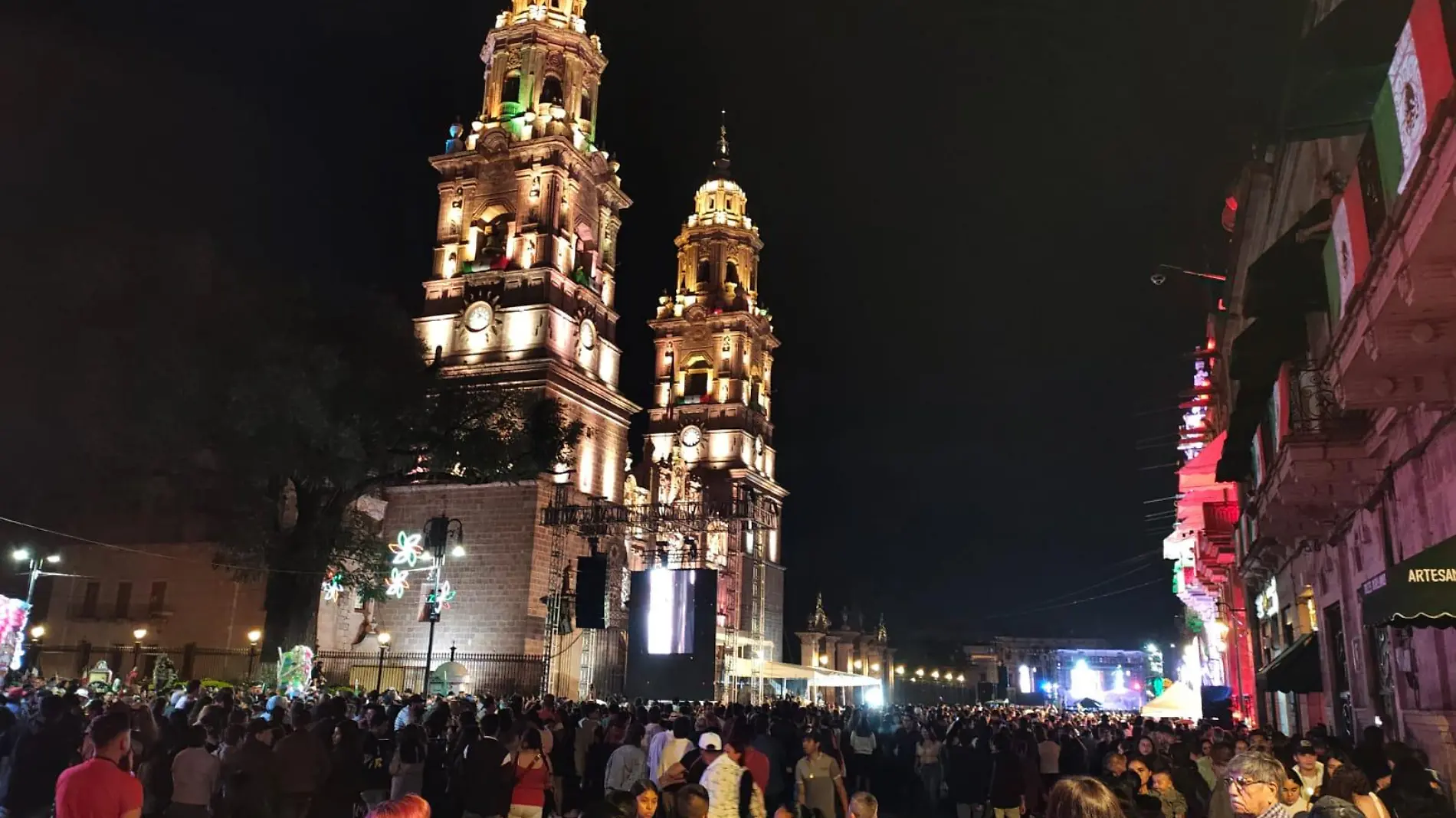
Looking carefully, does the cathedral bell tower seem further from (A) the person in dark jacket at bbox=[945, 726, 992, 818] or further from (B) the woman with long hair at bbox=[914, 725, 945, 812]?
(A) the person in dark jacket at bbox=[945, 726, 992, 818]

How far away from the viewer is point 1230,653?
33.9m

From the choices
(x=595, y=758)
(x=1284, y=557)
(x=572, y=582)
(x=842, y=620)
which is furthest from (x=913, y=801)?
(x=842, y=620)

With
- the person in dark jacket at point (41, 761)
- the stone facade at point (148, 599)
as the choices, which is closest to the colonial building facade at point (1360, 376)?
the person in dark jacket at point (41, 761)

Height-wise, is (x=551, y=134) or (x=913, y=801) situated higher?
(x=551, y=134)

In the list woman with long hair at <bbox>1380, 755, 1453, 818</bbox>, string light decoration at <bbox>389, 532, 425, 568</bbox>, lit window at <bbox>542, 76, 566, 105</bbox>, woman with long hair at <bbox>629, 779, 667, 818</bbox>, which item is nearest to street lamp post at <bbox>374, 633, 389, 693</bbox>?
string light decoration at <bbox>389, 532, 425, 568</bbox>

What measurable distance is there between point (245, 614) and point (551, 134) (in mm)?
21126

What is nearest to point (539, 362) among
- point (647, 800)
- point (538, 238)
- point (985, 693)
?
point (538, 238)

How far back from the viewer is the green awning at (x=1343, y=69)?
8.71m

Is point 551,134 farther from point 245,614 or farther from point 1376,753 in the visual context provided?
point 1376,753

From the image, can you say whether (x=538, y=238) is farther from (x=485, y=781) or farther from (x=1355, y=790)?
(x=1355, y=790)

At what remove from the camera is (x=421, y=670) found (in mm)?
34062

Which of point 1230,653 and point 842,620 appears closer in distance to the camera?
point 1230,653

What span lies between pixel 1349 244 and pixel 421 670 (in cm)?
3191

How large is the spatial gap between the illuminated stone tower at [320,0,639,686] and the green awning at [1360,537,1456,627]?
29.3 metres
